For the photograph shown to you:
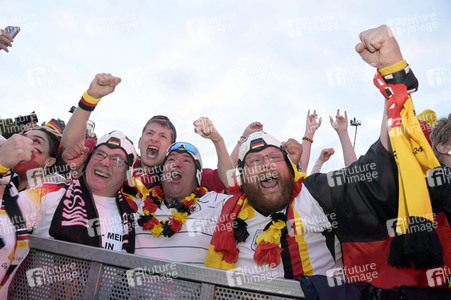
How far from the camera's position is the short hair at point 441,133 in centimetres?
260

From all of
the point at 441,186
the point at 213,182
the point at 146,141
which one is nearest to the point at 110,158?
the point at 146,141

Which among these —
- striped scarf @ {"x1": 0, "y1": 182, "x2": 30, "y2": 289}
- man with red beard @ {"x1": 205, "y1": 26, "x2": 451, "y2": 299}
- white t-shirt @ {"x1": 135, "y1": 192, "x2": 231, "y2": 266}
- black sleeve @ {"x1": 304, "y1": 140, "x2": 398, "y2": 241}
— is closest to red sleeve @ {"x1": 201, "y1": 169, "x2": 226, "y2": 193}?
white t-shirt @ {"x1": 135, "y1": 192, "x2": 231, "y2": 266}

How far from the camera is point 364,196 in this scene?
7.58 feet

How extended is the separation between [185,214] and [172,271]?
1.25m

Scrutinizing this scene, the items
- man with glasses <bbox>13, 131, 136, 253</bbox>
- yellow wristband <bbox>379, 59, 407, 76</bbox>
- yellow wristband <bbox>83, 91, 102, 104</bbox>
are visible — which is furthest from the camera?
yellow wristband <bbox>83, 91, 102, 104</bbox>

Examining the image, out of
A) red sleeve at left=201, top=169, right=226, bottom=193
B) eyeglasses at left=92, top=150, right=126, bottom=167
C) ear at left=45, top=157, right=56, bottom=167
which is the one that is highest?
ear at left=45, top=157, right=56, bottom=167

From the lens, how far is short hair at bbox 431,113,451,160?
2602 mm

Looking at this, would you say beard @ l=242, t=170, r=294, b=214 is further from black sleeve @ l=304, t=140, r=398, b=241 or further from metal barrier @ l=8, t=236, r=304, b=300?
metal barrier @ l=8, t=236, r=304, b=300

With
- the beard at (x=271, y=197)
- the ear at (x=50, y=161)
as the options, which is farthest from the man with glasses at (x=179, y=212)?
the ear at (x=50, y=161)

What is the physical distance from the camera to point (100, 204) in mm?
3055

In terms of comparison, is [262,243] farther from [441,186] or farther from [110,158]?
[110,158]

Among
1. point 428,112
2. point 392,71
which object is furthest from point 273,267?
point 428,112

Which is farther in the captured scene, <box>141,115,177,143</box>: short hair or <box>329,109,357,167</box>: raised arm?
<box>141,115,177,143</box>: short hair

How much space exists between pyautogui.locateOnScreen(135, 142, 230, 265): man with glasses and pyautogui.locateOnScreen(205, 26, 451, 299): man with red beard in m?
0.24
